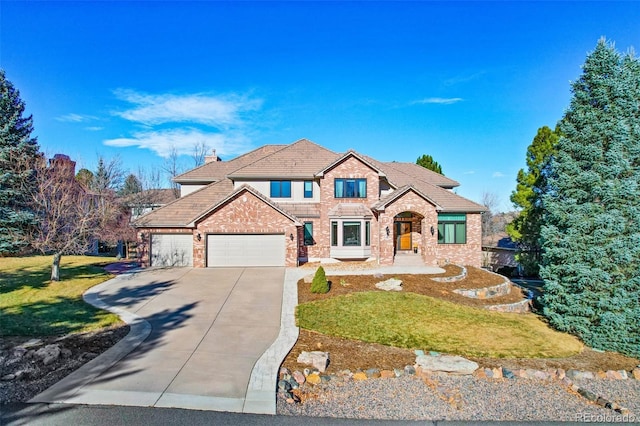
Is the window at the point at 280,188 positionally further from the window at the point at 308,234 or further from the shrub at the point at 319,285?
the shrub at the point at 319,285

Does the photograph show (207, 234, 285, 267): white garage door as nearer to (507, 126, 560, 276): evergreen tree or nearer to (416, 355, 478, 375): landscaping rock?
(416, 355, 478, 375): landscaping rock

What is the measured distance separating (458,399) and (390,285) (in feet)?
27.3

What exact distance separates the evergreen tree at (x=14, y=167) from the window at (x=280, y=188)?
503 inches

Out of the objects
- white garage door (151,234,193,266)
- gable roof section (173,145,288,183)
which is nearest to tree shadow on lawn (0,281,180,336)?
white garage door (151,234,193,266)

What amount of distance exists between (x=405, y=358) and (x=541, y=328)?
675 cm

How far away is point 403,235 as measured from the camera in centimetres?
2414

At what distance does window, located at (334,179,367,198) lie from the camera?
2250 centimetres

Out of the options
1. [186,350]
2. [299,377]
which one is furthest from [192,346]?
[299,377]

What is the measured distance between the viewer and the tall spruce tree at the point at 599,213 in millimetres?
11102

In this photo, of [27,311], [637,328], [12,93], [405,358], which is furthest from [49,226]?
[637,328]

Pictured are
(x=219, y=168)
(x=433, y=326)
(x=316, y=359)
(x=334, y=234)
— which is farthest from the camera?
(x=219, y=168)

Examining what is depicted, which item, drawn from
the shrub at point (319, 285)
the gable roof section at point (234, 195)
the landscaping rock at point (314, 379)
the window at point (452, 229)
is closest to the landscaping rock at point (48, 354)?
the landscaping rock at point (314, 379)

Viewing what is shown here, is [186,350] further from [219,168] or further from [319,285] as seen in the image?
[219,168]

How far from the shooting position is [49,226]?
599 inches
